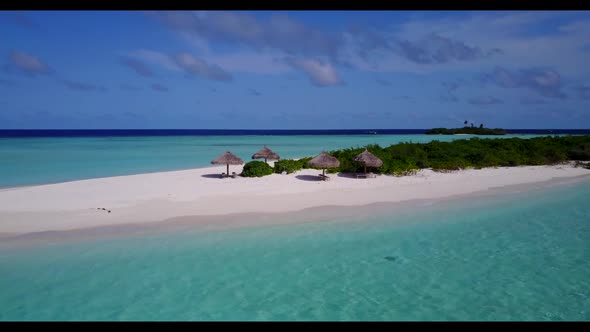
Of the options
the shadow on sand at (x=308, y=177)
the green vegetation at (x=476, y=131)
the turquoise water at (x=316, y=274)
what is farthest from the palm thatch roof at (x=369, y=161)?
the green vegetation at (x=476, y=131)

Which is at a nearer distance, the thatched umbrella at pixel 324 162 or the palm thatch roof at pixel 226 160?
the thatched umbrella at pixel 324 162

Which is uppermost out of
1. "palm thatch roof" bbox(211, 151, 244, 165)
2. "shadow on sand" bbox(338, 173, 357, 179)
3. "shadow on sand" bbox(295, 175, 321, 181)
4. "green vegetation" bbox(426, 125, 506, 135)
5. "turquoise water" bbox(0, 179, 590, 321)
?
"green vegetation" bbox(426, 125, 506, 135)

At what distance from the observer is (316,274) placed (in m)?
7.91

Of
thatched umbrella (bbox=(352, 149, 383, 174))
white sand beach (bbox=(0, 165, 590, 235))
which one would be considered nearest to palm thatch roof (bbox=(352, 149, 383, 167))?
thatched umbrella (bbox=(352, 149, 383, 174))

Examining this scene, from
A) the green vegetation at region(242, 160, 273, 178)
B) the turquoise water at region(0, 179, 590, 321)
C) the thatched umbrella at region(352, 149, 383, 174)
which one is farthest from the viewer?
the green vegetation at region(242, 160, 273, 178)

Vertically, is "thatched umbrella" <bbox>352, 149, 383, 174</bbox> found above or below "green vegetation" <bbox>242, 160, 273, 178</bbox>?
above

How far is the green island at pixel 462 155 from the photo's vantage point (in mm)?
20109

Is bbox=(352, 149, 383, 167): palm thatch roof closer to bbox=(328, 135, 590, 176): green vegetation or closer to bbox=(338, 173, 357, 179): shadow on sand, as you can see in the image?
bbox=(328, 135, 590, 176): green vegetation

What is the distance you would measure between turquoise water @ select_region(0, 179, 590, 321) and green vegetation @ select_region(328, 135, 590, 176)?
29.3 feet

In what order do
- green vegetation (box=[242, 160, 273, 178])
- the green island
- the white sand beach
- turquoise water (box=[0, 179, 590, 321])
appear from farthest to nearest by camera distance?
the green island → green vegetation (box=[242, 160, 273, 178]) → the white sand beach → turquoise water (box=[0, 179, 590, 321])

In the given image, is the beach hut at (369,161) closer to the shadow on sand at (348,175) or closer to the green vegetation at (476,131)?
the shadow on sand at (348,175)

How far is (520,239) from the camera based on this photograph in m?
10.2

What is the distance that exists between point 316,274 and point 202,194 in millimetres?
8240

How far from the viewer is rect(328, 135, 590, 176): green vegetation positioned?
20484 mm
